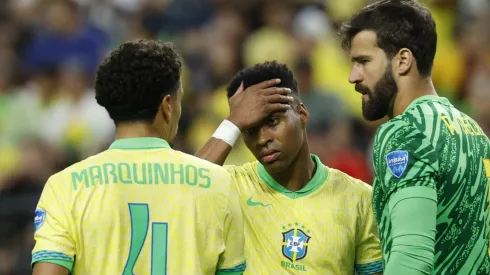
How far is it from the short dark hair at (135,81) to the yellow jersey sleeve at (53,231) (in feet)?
1.26

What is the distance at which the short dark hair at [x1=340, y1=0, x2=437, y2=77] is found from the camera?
168 inches

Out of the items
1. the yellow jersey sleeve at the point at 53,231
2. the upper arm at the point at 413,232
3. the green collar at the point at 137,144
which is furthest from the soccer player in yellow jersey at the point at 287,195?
the yellow jersey sleeve at the point at 53,231

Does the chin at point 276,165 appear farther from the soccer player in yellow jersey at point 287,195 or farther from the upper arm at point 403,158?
the upper arm at point 403,158

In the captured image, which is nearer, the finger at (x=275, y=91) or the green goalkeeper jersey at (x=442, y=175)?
the green goalkeeper jersey at (x=442, y=175)

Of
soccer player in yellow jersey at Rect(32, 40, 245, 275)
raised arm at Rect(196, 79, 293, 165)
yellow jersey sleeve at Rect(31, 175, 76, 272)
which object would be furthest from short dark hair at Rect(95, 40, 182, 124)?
raised arm at Rect(196, 79, 293, 165)

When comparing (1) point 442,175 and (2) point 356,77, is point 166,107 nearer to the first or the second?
(2) point 356,77

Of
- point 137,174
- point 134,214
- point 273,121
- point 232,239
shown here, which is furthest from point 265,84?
point 134,214

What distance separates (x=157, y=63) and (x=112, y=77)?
20 cm

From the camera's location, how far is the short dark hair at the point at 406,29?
14.0 ft

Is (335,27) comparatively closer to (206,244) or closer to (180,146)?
(180,146)

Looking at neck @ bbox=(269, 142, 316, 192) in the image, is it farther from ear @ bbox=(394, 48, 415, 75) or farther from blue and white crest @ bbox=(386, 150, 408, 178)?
blue and white crest @ bbox=(386, 150, 408, 178)

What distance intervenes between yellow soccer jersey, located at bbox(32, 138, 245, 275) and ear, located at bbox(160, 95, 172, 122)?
124 millimetres

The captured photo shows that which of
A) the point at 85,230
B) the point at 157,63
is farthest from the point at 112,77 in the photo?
the point at 85,230

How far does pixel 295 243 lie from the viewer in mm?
4816
